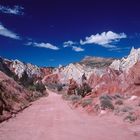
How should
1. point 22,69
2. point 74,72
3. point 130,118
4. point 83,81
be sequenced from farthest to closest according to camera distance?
point 22,69
point 74,72
point 83,81
point 130,118

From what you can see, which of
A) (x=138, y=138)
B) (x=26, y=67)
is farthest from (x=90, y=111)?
(x=26, y=67)

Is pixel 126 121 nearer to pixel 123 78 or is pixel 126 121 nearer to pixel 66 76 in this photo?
pixel 123 78

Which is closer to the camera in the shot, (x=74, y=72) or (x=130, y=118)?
(x=130, y=118)

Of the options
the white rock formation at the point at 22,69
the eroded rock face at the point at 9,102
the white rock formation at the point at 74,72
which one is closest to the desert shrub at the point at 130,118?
the eroded rock face at the point at 9,102

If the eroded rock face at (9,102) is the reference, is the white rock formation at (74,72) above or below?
above

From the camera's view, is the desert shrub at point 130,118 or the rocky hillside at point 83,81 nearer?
the desert shrub at point 130,118

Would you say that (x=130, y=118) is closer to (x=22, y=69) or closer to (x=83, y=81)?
(x=83, y=81)

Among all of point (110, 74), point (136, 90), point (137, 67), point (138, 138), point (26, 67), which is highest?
point (26, 67)

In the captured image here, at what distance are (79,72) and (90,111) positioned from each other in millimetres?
111261

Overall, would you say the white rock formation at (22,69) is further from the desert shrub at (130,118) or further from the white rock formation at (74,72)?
the desert shrub at (130,118)

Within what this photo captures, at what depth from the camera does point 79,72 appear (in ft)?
458

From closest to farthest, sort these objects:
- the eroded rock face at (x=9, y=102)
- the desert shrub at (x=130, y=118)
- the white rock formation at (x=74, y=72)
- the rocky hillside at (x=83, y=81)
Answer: the desert shrub at (x=130, y=118)
the eroded rock face at (x=9, y=102)
the rocky hillside at (x=83, y=81)
the white rock formation at (x=74, y=72)

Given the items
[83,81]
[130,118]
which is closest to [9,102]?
[130,118]

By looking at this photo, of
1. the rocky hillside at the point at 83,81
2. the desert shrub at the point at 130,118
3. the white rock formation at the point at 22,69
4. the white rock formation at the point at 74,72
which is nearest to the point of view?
the desert shrub at the point at 130,118
